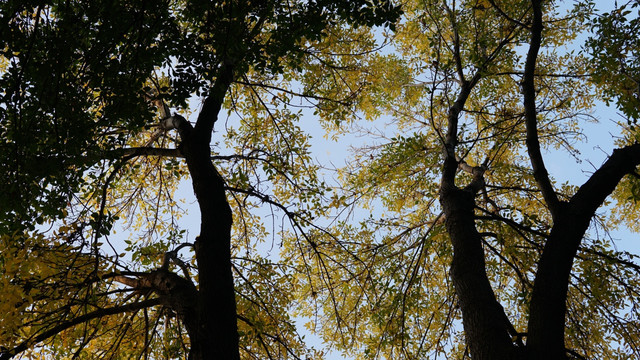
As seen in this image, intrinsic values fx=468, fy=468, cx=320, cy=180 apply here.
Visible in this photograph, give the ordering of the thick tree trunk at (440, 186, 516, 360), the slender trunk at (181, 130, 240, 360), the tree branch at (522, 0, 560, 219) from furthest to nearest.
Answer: the tree branch at (522, 0, 560, 219) < the thick tree trunk at (440, 186, 516, 360) < the slender trunk at (181, 130, 240, 360)

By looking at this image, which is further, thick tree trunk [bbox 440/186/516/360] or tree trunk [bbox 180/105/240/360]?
thick tree trunk [bbox 440/186/516/360]

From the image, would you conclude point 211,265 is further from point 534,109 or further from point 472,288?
point 534,109

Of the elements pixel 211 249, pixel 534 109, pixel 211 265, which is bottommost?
pixel 211 265

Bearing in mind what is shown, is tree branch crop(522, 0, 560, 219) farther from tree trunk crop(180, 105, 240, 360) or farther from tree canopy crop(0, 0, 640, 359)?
tree trunk crop(180, 105, 240, 360)

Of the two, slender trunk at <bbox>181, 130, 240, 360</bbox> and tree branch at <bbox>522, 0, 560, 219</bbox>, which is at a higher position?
tree branch at <bbox>522, 0, 560, 219</bbox>

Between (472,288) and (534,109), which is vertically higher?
Answer: (534,109)

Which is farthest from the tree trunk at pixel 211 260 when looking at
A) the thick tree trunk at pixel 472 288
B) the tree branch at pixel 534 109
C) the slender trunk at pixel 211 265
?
the tree branch at pixel 534 109

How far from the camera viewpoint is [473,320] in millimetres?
3828

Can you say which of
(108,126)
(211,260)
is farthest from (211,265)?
(108,126)

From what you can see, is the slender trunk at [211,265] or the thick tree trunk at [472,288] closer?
the slender trunk at [211,265]

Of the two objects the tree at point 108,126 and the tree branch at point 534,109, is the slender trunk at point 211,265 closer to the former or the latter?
the tree at point 108,126

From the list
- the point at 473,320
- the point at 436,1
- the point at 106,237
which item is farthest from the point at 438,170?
the point at 106,237

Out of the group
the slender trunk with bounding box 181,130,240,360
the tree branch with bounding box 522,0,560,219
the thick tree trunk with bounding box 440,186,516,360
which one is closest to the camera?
the slender trunk with bounding box 181,130,240,360

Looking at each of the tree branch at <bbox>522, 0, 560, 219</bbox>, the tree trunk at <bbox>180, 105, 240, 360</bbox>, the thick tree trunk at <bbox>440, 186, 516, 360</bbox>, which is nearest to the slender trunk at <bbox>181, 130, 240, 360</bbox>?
the tree trunk at <bbox>180, 105, 240, 360</bbox>
